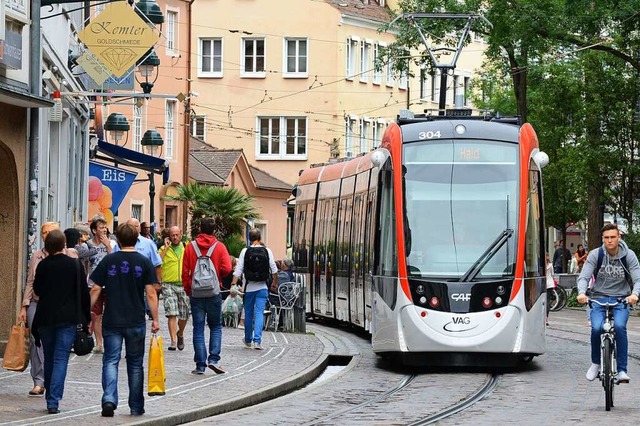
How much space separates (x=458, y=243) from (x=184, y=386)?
4714 mm

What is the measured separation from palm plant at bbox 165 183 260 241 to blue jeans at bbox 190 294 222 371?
76.4 ft

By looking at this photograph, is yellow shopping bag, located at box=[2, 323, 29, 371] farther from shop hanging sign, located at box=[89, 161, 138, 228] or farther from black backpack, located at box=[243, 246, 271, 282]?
shop hanging sign, located at box=[89, 161, 138, 228]

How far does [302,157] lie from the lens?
74.0 metres

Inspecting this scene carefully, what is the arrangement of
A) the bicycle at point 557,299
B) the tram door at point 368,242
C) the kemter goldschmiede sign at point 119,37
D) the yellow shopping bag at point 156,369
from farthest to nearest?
the bicycle at point 557,299
the tram door at point 368,242
the kemter goldschmiede sign at point 119,37
the yellow shopping bag at point 156,369

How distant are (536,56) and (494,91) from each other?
1060 inches

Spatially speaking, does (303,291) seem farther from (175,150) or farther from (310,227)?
(175,150)

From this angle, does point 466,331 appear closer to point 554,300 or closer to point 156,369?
point 156,369

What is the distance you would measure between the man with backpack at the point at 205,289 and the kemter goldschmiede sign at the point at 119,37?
12.7 feet

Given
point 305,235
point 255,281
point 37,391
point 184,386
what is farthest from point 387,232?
point 305,235

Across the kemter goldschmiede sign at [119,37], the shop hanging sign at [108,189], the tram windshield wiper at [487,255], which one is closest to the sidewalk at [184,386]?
the tram windshield wiper at [487,255]

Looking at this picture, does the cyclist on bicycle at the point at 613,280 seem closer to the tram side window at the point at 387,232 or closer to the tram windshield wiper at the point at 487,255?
the tram windshield wiper at the point at 487,255

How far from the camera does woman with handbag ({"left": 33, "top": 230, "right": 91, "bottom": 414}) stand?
50.8 feet

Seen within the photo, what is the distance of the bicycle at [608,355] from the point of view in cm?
1631

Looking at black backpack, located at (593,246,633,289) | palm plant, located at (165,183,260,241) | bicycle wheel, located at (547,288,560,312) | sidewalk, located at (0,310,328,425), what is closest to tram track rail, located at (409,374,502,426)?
black backpack, located at (593,246,633,289)
